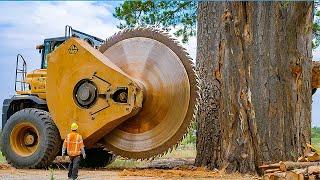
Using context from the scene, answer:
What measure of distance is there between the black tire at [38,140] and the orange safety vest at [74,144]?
4.01 feet

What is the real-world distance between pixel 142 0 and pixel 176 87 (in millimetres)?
5658

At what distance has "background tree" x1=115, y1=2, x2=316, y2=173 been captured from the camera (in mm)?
9312

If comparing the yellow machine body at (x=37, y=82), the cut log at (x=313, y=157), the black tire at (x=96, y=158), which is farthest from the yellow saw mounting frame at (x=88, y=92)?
the cut log at (x=313, y=157)

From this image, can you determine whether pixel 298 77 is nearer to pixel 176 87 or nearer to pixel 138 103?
pixel 176 87

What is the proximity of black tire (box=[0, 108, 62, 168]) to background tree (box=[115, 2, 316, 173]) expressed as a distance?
3.01m

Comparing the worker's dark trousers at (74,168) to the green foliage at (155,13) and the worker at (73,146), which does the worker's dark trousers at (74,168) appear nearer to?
the worker at (73,146)

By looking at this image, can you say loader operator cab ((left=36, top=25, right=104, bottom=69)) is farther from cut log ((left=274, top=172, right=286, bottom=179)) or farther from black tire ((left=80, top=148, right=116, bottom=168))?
cut log ((left=274, top=172, right=286, bottom=179))

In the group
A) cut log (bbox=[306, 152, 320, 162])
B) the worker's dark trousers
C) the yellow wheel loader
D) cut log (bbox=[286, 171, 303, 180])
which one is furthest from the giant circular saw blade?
cut log (bbox=[286, 171, 303, 180])

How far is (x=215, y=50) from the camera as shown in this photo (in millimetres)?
10008

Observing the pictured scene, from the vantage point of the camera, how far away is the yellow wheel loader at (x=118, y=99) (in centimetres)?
991

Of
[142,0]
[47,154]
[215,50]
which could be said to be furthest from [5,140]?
[142,0]

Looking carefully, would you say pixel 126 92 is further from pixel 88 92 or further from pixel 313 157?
pixel 313 157

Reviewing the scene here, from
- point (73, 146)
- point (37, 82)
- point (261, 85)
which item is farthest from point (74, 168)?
point (37, 82)

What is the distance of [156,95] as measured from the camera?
10.0 m
